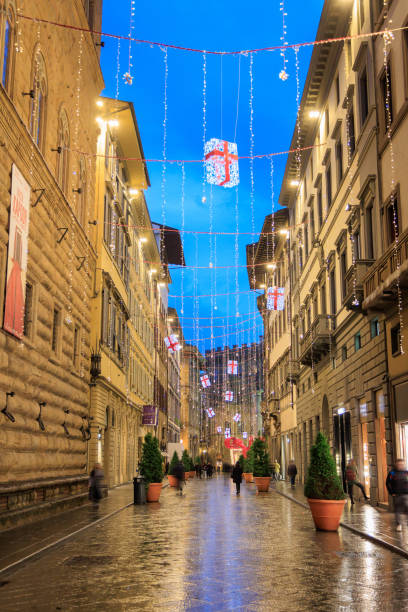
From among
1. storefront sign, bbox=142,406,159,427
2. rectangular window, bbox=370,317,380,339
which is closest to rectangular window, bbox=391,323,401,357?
rectangular window, bbox=370,317,380,339

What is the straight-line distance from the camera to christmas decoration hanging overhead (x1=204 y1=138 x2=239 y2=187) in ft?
60.3

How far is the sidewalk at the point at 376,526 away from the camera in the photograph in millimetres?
13227

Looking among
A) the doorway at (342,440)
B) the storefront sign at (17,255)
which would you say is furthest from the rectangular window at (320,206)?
the storefront sign at (17,255)

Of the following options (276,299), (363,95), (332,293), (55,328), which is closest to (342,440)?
(332,293)

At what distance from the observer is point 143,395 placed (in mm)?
52219

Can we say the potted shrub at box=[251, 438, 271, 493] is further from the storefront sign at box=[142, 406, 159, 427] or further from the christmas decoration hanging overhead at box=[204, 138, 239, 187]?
the christmas decoration hanging overhead at box=[204, 138, 239, 187]

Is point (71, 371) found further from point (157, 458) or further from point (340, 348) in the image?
point (340, 348)

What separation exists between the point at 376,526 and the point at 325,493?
65.2 inches

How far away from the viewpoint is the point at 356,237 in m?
26.5

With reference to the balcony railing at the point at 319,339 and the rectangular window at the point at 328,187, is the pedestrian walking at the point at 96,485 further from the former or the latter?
the rectangular window at the point at 328,187

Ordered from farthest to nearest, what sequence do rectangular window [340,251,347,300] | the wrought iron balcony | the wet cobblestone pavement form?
the wrought iron balcony, rectangular window [340,251,347,300], the wet cobblestone pavement

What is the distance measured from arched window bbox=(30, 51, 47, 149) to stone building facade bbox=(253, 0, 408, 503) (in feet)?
26.1

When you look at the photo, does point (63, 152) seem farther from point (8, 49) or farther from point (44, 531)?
point (44, 531)

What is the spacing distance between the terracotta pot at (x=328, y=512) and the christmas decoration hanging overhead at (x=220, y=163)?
26.7 ft
